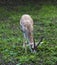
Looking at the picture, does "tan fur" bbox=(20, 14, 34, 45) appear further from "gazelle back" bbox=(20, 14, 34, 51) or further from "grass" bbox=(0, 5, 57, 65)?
"grass" bbox=(0, 5, 57, 65)

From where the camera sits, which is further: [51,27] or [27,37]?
[51,27]

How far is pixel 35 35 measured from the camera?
12.0 m

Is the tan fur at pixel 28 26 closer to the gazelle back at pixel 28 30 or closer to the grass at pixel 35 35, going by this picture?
the gazelle back at pixel 28 30

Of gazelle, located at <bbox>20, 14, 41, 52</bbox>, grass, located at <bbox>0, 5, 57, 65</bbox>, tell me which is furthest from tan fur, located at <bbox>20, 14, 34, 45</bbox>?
grass, located at <bbox>0, 5, 57, 65</bbox>

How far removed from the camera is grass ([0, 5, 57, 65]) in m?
8.96

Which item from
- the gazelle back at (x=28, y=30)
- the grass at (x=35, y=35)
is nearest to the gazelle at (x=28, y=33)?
the gazelle back at (x=28, y=30)

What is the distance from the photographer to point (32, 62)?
8.82 m

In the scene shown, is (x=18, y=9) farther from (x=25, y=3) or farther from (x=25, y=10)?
(x=25, y=3)

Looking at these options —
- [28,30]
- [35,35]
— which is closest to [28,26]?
[28,30]

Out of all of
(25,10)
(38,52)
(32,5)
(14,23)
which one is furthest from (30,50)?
(32,5)

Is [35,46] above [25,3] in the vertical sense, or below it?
below

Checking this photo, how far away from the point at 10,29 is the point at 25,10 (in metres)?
5.02

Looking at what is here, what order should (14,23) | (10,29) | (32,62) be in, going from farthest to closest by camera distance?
(14,23)
(10,29)
(32,62)

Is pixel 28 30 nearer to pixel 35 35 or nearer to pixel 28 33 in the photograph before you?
pixel 28 33
